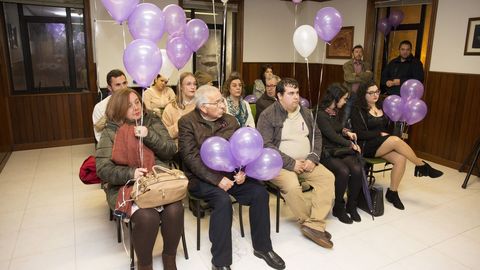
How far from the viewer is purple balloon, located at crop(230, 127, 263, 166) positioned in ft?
6.45

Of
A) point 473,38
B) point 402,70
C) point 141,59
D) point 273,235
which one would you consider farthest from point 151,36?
point 473,38

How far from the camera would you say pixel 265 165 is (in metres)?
2.12

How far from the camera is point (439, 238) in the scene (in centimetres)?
262

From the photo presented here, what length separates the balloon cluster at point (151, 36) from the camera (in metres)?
2.01

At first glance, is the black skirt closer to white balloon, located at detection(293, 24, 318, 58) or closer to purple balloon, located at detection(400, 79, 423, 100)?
purple balloon, located at detection(400, 79, 423, 100)

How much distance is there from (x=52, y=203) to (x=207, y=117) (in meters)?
1.82

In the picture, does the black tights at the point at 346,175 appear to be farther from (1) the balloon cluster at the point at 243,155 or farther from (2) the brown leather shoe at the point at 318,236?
(1) the balloon cluster at the point at 243,155

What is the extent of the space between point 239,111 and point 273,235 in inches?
46.9

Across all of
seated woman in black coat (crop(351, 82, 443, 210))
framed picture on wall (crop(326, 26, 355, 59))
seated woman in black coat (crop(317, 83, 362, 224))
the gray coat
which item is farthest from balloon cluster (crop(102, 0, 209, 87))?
framed picture on wall (crop(326, 26, 355, 59))

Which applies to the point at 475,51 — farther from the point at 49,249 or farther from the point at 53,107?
the point at 53,107

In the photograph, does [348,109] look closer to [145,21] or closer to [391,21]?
[145,21]

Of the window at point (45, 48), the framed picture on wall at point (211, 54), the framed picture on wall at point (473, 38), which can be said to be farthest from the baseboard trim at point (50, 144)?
the framed picture on wall at point (473, 38)

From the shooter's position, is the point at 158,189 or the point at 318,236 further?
the point at 318,236

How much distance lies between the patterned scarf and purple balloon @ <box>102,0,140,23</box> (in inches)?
47.7
